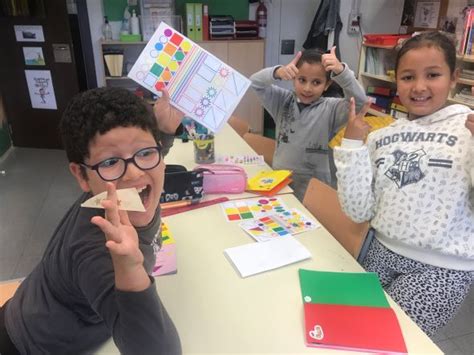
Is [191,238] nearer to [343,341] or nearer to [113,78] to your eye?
[343,341]

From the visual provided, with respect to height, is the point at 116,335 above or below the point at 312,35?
below

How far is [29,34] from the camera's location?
3994 millimetres

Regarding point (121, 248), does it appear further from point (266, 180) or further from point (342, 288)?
point (266, 180)

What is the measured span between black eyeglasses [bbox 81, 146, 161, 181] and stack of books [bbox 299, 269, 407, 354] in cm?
56

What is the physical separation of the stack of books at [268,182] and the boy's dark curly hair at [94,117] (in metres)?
0.87

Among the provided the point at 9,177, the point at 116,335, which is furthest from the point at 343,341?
the point at 9,177

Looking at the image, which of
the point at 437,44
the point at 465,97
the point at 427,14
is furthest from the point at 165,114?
the point at 427,14

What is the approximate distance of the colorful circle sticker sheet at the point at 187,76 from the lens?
1.30 m

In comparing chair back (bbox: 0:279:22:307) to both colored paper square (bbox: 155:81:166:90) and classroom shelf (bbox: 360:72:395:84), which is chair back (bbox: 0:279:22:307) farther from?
classroom shelf (bbox: 360:72:395:84)

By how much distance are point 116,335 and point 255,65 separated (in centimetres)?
410

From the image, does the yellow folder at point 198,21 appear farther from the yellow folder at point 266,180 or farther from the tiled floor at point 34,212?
the yellow folder at point 266,180

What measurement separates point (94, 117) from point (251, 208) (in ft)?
2.83

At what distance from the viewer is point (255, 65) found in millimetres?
4410

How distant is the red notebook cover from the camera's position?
85 centimetres
